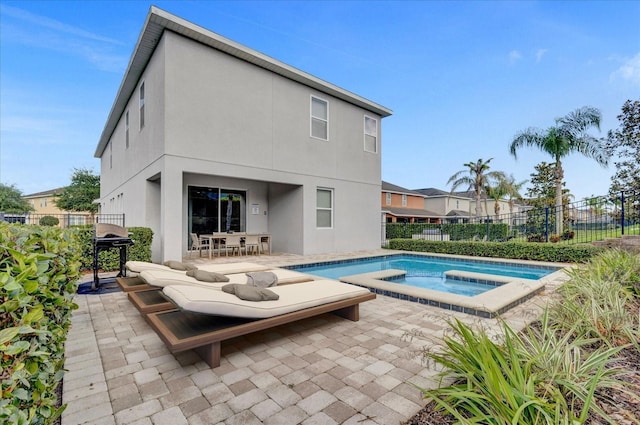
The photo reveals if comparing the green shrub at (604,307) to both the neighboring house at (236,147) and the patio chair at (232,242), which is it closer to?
the neighboring house at (236,147)

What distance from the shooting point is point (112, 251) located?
8086mm

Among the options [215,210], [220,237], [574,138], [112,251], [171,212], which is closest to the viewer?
[112,251]

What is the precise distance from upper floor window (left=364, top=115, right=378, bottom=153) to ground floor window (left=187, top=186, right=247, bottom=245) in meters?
6.11

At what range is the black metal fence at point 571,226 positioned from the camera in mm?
11141

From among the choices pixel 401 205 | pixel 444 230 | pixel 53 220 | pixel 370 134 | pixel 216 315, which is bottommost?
pixel 216 315

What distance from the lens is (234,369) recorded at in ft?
9.84

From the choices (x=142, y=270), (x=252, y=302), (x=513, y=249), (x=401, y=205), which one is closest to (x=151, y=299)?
(x=142, y=270)

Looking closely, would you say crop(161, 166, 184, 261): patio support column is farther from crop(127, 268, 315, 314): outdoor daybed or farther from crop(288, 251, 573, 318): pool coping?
crop(288, 251, 573, 318): pool coping

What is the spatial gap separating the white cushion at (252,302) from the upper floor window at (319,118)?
29.5 ft

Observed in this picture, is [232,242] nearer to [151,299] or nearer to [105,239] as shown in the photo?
[105,239]

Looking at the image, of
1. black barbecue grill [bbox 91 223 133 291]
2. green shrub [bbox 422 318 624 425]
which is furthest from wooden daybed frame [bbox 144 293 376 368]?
black barbecue grill [bbox 91 223 133 291]

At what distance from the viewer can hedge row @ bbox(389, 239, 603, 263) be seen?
32.1 feet

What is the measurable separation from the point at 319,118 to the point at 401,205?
21265mm

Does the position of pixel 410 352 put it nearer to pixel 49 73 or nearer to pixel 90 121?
pixel 49 73
